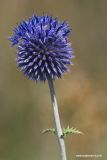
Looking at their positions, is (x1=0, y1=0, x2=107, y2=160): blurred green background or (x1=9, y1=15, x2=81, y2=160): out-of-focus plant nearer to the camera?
(x1=9, y1=15, x2=81, y2=160): out-of-focus plant

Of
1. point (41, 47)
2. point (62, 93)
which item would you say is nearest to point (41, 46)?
point (41, 47)

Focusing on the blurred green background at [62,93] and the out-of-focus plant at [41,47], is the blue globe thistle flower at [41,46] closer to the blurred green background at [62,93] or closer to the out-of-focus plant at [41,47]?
the out-of-focus plant at [41,47]

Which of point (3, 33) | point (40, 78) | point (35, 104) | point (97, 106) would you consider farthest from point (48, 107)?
point (40, 78)

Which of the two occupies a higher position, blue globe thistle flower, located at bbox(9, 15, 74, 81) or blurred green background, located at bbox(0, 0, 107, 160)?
blurred green background, located at bbox(0, 0, 107, 160)

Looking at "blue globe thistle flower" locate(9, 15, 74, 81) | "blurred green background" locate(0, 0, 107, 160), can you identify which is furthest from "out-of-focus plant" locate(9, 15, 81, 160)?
"blurred green background" locate(0, 0, 107, 160)

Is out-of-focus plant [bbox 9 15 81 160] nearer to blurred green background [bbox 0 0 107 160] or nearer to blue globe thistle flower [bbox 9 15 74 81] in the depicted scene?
blue globe thistle flower [bbox 9 15 74 81]

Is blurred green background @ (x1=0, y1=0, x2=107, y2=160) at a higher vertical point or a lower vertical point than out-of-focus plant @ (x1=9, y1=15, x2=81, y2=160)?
higher

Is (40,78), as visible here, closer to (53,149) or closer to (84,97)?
(53,149)
